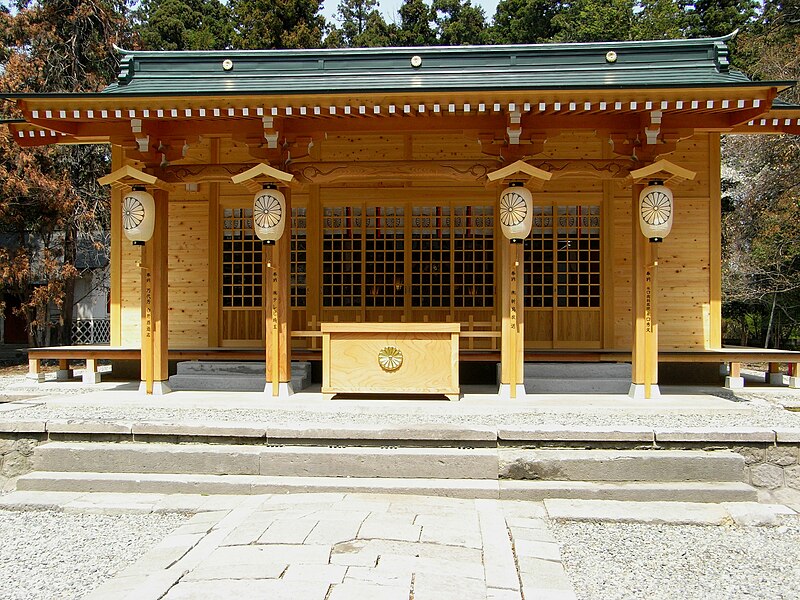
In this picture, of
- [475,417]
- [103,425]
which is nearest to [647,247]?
[475,417]

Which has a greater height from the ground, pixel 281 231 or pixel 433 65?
pixel 433 65

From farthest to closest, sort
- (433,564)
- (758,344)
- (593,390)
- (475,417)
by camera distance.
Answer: (758,344), (593,390), (475,417), (433,564)

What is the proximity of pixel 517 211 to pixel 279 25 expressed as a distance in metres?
21.2

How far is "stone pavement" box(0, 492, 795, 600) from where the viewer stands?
3570mm

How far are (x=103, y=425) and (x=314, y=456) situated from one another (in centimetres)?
209

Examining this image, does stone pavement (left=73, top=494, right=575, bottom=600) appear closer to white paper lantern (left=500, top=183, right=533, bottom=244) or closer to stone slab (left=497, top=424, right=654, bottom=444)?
stone slab (left=497, top=424, right=654, bottom=444)

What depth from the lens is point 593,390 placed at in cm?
868

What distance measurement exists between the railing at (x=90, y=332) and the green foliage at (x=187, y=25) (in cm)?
1357

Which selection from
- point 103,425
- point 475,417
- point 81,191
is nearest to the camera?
point 103,425

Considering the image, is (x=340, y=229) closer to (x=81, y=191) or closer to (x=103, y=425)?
(x=103, y=425)

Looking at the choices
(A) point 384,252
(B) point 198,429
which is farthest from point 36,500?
(A) point 384,252

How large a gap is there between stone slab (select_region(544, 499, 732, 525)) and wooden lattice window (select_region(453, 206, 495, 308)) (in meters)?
4.90

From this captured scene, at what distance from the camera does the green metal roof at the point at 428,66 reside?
8.78m

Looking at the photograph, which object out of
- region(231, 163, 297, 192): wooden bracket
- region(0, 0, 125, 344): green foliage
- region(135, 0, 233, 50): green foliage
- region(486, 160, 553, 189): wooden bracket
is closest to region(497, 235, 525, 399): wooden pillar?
region(486, 160, 553, 189): wooden bracket
